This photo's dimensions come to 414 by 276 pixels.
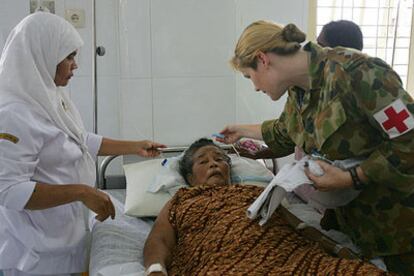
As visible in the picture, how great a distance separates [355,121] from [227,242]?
63 centimetres

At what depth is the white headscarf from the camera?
1680mm

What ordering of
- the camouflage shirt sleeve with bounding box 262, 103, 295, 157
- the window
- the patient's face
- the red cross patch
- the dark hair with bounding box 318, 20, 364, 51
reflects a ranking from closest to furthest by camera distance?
the red cross patch, the camouflage shirt sleeve with bounding box 262, 103, 295, 157, the patient's face, the dark hair with bounding box 318, 20, 364, 51, the window

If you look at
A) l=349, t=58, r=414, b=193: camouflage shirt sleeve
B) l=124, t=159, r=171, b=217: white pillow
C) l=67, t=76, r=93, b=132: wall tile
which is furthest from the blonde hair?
l=67, t=76, r=93, b=132: wall tile

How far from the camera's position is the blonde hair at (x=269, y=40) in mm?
1666

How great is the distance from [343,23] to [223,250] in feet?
5.47

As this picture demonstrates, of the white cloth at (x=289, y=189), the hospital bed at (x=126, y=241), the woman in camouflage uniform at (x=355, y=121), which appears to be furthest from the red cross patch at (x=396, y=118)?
the hospital bed at (x=126, y=241)

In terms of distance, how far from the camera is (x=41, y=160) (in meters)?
1.75

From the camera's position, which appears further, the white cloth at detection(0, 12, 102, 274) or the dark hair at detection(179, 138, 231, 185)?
the dark hair at detection(179, 138, 231, 185)

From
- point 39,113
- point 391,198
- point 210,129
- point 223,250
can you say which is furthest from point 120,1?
point 391,198

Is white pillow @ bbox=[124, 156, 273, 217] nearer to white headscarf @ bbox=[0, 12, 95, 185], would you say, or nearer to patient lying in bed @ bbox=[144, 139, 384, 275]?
patient lying in bed @ bbox=[144, 139, 384, 275]

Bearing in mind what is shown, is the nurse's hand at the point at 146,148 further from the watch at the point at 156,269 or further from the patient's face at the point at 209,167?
the watch at the point at 156,269

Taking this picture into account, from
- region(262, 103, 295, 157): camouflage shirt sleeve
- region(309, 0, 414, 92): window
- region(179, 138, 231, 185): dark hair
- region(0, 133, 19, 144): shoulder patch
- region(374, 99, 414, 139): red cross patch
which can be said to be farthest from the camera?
region(309, 0, 414, 92): window

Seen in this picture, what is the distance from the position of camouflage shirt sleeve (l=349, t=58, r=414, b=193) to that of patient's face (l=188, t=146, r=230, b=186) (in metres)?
0.90

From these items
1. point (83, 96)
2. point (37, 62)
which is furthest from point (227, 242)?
point (83, 96)
